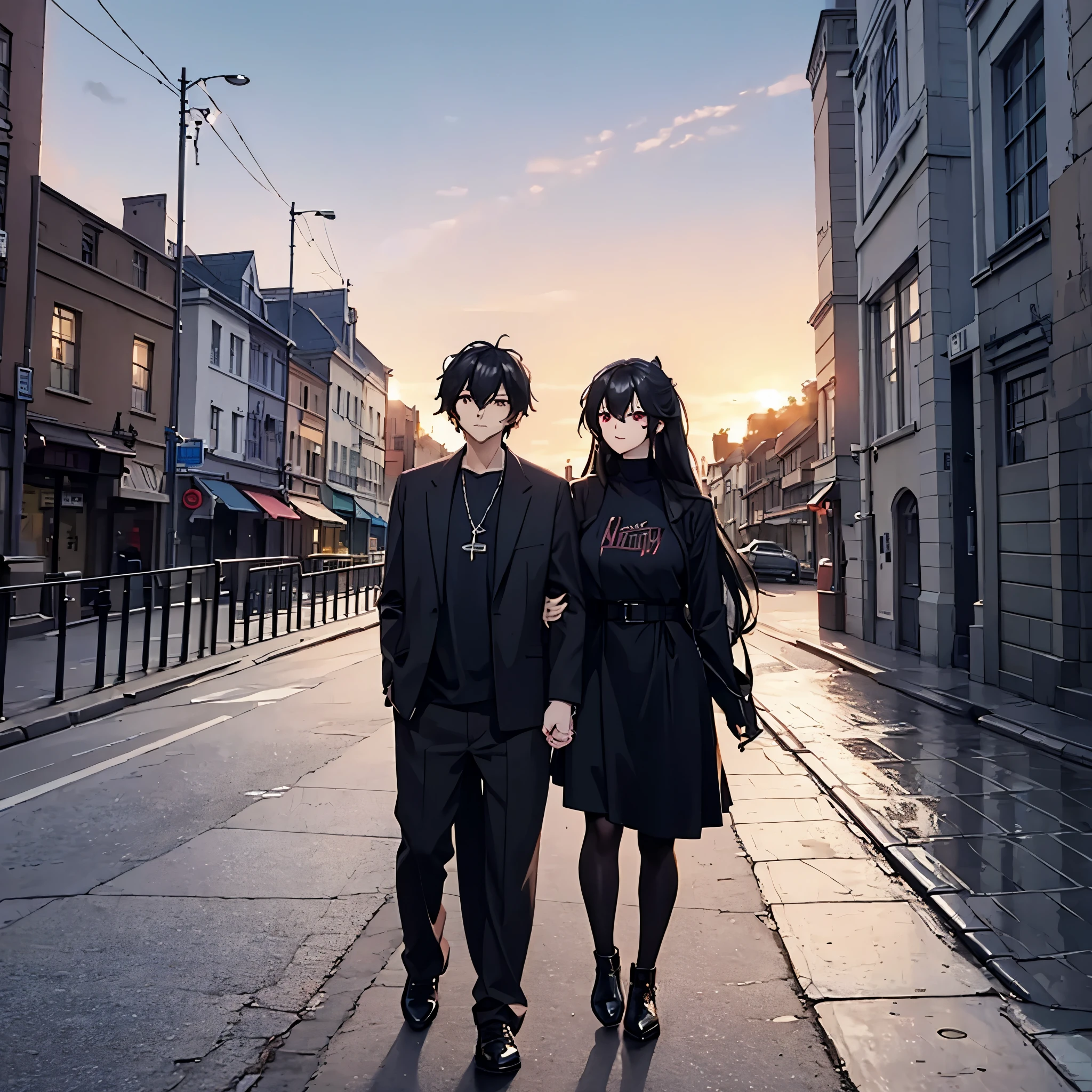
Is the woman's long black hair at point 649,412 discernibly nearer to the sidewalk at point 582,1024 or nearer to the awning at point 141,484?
the sidewalk at point 582,1024

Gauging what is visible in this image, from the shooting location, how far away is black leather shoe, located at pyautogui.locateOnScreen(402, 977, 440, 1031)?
9.10 feet

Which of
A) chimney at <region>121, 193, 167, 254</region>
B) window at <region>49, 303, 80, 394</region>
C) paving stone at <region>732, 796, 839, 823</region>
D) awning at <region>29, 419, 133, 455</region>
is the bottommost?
paving stone at <region>732, 796, 839, 823</region>

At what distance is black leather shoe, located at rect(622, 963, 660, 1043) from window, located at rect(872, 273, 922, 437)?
12090 millimetres

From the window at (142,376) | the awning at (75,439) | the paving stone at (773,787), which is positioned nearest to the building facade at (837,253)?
the paving stone at (773,787)

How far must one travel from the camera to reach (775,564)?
36156 mm

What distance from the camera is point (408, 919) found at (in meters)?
2.77

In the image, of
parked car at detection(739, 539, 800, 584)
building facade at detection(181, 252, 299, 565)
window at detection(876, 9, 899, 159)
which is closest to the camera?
window at detection(876, 9, 899, 159)

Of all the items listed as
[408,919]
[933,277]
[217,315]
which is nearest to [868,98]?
[933,277]

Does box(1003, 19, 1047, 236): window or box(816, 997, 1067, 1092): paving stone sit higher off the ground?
box(1003, 19, 1047, 236): window

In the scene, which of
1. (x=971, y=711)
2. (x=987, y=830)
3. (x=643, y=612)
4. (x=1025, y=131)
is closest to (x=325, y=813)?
(x=643, y=612)

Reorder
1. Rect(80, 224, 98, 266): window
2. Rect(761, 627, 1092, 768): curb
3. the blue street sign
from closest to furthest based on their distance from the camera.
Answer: Rect(761, 627, 1092, 768): curb < the blue street sign < Rect(80, 224, 98, 266): window

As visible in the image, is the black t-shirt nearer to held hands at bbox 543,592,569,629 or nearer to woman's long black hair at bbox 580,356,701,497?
held hands at bbox 543,592,569,629

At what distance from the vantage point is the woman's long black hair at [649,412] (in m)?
2.92

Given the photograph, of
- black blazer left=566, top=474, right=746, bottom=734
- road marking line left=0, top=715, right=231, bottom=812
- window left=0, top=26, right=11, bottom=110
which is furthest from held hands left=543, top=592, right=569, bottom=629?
window left=0, top=26, right=11, bottom=110
